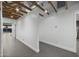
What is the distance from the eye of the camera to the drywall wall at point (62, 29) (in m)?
4.28

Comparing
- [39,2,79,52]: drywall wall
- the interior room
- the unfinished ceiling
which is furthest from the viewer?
[39,2,79,52]: drywall wall

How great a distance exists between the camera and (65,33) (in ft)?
15.6

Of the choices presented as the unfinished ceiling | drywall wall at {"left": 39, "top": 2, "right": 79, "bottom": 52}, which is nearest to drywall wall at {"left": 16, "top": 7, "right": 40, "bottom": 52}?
the unfinished ceiling

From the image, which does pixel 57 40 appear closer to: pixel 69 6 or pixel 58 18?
pixel 58 18

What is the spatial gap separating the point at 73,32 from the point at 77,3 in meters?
1.42

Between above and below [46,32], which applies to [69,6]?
above

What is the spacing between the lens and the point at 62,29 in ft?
16.3

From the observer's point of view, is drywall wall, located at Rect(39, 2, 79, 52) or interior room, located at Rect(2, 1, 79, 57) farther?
drywall wall, located at Rect(39, 2, 79, 52)

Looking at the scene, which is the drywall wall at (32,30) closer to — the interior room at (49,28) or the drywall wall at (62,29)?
the interior room at (49,28)

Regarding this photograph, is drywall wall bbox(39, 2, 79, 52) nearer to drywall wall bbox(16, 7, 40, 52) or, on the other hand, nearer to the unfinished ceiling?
the unfinished ceiling

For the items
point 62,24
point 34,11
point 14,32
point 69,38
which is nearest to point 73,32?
point 69,38

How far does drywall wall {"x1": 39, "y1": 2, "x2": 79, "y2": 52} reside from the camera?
14.1ft

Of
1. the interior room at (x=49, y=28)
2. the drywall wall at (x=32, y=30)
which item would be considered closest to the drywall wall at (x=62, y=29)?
the interior room at (x=49, y=28)

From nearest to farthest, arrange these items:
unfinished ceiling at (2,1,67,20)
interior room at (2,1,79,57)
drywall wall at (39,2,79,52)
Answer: unfinished ceiling at (2,1,67,20), interior room at (2,1,79,57), drywall wall at (39,2,79,52)
